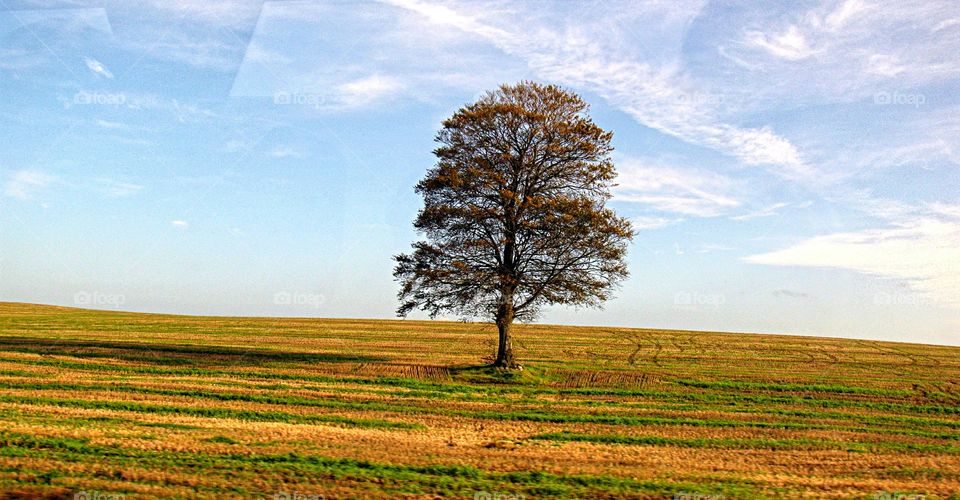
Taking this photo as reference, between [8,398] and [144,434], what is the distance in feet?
27.7

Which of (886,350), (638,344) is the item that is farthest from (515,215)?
(886,350)

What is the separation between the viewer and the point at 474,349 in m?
41.4

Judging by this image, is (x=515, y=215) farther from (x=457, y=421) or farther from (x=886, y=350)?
(x=886, y=350)

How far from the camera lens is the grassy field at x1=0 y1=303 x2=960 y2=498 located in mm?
13172

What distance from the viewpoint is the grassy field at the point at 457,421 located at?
1317 cm

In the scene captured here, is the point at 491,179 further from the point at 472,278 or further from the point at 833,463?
the point at 833,463

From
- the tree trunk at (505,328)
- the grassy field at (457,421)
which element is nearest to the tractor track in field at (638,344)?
the grassy field at (457,421)

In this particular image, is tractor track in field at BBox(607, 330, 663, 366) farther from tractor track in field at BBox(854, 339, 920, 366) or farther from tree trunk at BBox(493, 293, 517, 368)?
tractor track in field at BBox(854, 339, 920, 366)

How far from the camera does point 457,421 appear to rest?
20.8 m

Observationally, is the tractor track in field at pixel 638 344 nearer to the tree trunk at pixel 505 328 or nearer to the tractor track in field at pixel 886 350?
the tree trunk at pixel 505 328

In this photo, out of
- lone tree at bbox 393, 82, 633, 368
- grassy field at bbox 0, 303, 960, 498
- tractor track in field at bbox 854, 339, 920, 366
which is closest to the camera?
grassy field at bbox 0, 303, 960, 498

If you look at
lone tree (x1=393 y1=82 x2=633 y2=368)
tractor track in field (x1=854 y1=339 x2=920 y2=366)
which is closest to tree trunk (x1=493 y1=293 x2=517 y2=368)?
lone tree (x1=393 y1=82 x2=633 y2=368)

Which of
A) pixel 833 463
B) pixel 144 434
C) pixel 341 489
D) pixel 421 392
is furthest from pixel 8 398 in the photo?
pixel 833 463

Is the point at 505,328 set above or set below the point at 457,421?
above
